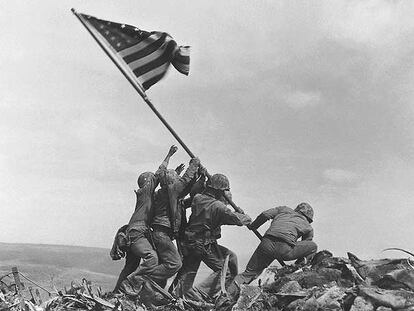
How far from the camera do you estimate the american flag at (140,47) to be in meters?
12.7

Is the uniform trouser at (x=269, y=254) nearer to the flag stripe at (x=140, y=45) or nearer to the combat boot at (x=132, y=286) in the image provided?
the combat boot at (x=132, y=286)

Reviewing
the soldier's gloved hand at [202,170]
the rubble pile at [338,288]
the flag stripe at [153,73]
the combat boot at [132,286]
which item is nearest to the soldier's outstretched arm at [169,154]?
the soldier's gloved hand at [202,170]

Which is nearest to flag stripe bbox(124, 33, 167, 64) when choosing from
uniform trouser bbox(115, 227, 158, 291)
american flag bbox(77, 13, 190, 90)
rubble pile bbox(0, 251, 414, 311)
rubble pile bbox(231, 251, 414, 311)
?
american flag bbox(77, 13, 190, 90)

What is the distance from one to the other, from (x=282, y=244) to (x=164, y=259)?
2.36 metres

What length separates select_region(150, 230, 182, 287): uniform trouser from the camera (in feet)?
40.1

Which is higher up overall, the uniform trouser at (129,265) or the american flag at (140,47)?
the american flag at (140,47)

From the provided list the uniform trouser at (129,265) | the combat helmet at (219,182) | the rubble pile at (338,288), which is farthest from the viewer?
the uniform trouser at (129,265)

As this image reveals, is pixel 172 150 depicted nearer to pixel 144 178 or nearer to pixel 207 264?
pixel 144 178

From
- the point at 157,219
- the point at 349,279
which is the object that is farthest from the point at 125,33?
the point at 349,279

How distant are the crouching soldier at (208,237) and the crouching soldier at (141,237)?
0.80 metres

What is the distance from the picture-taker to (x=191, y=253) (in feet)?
41.5

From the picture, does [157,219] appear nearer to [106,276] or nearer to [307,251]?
[307,251]

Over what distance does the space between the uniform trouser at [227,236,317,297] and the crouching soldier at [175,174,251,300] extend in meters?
0.53

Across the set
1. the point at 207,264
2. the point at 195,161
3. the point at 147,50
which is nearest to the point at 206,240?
the point at 207,264
